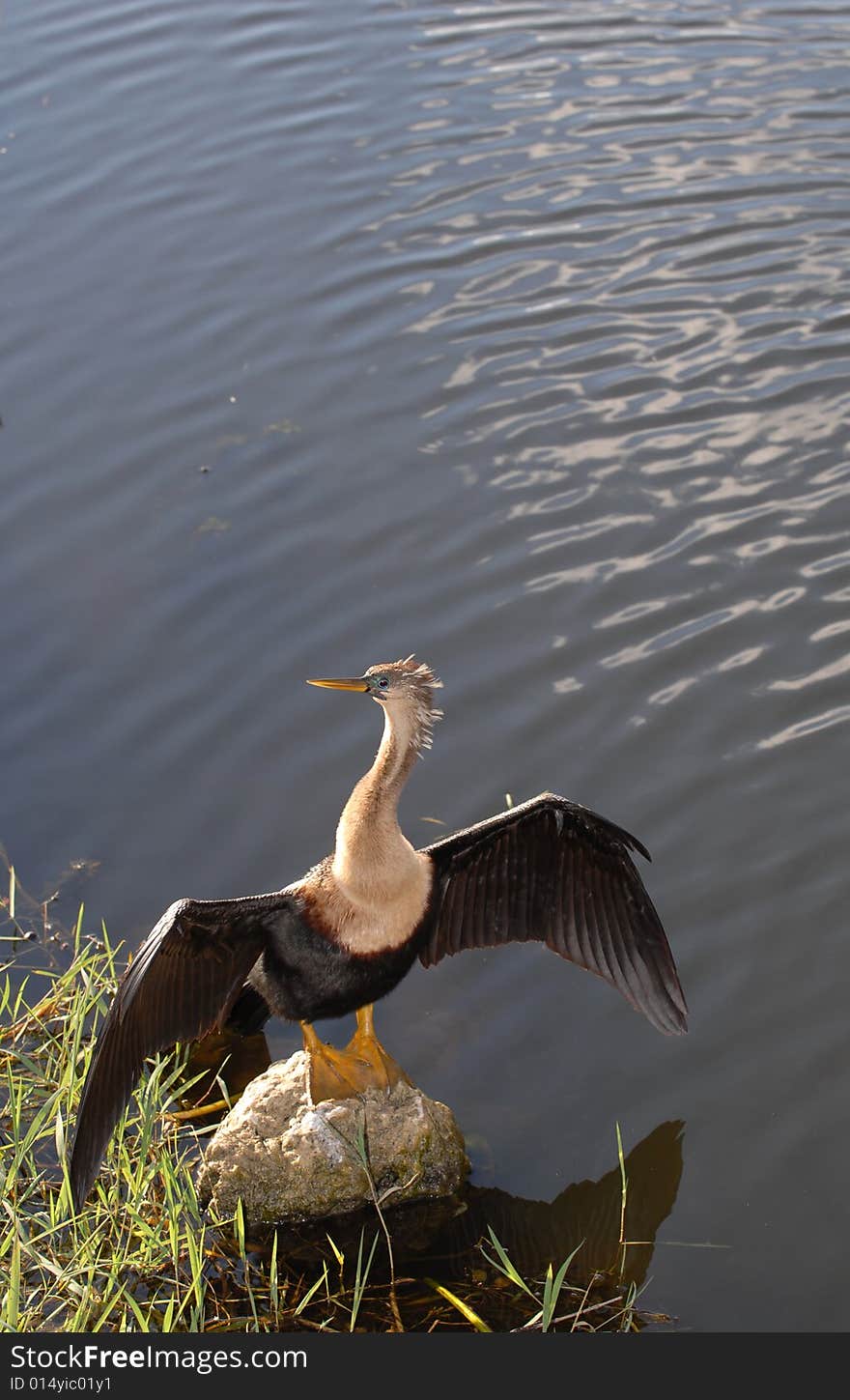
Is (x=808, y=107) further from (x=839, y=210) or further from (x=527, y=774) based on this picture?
(x=527, y=774)

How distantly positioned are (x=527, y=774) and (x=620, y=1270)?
6.19 feet

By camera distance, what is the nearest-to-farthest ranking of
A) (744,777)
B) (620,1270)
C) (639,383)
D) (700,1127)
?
(620,1270), (700,1127), (744,777), (639,383)

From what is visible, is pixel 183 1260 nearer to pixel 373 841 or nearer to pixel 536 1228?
pixel 536 1228

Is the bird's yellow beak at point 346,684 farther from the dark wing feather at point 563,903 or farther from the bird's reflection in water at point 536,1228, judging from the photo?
the bird's reflection in water at point 536,1228

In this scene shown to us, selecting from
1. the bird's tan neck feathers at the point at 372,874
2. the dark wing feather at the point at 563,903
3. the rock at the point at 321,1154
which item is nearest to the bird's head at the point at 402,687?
the bird's tan neck feathers at the point at 372,874

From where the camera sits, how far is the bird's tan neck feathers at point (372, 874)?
4.28 m

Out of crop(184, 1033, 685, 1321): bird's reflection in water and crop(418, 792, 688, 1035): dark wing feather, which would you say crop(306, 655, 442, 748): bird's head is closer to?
crop(418, 792, 688, 1035): dark wing feather

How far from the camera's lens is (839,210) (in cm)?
831

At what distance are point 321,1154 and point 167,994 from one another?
66 cm

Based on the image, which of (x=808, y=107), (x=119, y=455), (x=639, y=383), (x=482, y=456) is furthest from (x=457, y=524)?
(x=808, y=107)

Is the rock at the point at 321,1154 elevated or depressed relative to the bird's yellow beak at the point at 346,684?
depressed

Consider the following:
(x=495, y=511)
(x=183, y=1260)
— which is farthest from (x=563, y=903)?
(x=495, y=511)

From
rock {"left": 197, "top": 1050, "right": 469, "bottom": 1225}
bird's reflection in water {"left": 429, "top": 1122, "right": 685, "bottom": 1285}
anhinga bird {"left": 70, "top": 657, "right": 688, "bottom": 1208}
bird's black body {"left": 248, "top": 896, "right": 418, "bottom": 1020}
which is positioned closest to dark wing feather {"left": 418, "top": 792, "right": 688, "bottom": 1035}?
anhinga bird {"left": 70, "top": 657, "right": 688, "bottom": 1208}

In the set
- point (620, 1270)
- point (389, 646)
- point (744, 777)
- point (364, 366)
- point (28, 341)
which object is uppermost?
point (28, 341)
